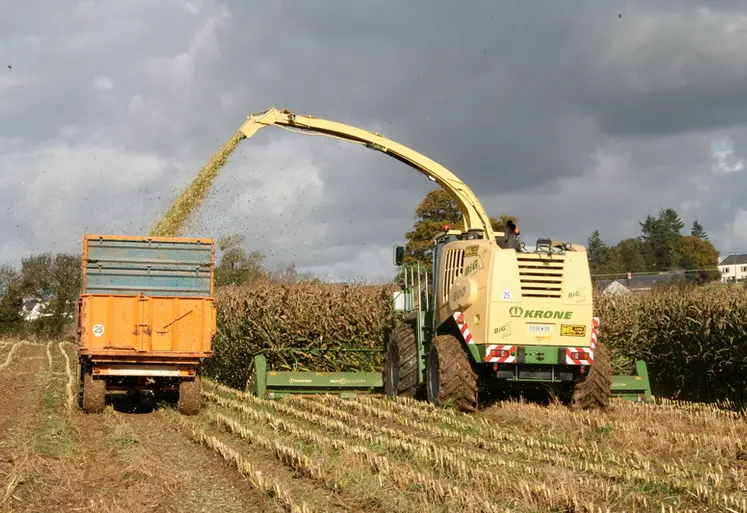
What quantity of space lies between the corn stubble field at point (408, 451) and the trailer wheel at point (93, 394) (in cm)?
29

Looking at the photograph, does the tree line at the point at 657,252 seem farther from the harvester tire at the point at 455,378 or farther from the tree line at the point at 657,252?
the harvester tire at the point at 455,378

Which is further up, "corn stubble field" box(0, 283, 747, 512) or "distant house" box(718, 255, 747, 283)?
"distant house" box(718, 255, 747, 283)

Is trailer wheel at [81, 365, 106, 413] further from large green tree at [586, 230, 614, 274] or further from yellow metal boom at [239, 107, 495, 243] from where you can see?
large green tree at [586, 230, 614, 274]

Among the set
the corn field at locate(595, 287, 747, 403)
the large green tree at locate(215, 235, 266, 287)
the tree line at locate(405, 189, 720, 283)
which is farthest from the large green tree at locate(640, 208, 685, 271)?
the corn field at locate(595, 287, 747, 403)

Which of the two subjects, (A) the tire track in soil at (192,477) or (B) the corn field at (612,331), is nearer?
(A) the tire track in soil at (192,477)

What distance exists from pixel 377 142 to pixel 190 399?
5.29 m

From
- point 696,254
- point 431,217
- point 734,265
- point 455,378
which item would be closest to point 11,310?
point 431,217

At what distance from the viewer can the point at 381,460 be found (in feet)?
26.5

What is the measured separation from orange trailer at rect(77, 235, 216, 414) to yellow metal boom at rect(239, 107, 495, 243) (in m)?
2.40

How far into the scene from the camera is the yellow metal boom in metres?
14.9

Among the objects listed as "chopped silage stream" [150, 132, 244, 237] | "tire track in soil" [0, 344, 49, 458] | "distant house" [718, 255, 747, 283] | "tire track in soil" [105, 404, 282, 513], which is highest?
"distant house" [718, 255, 747, 283]

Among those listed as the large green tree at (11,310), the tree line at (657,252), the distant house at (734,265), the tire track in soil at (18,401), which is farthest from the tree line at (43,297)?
the distant house at (734,265)

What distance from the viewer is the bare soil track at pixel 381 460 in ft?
22.1

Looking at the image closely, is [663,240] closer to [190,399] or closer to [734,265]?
[734,265]
